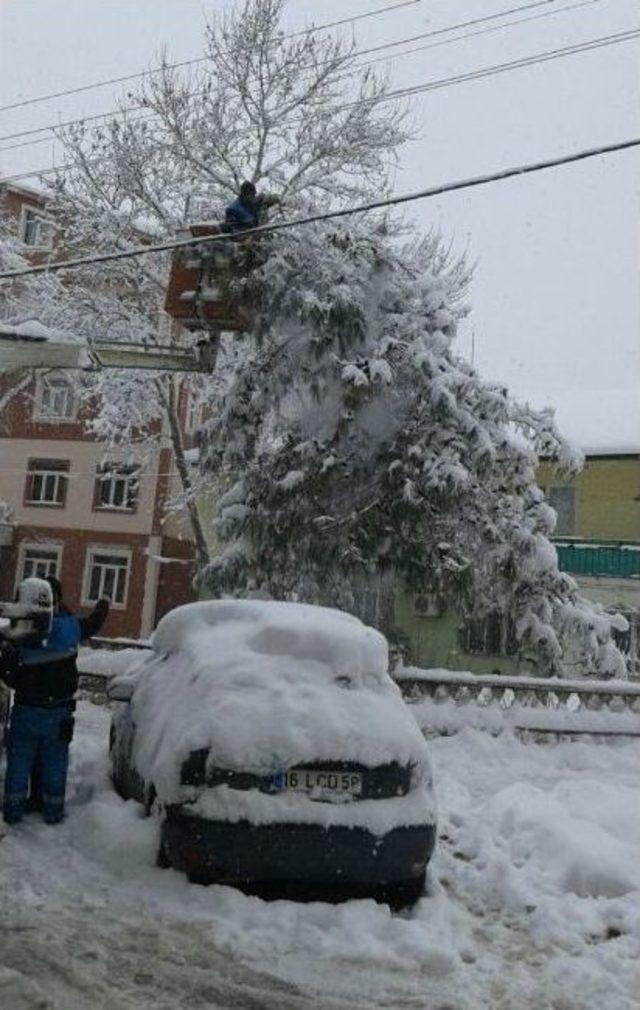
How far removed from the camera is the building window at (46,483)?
108 feet

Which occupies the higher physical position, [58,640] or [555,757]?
[58,640]

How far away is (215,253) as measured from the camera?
866 cm

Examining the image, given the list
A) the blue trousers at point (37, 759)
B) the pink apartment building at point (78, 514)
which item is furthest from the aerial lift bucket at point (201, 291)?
the pink apartment building at point (78, 514)

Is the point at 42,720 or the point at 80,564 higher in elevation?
the point at 80,564

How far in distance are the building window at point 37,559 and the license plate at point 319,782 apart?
29.7 metres

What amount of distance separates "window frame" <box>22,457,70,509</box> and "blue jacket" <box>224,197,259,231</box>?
25.1m

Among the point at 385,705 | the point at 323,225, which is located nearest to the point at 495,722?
the point at 385,705

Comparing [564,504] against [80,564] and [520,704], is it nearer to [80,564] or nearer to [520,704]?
[80,564]

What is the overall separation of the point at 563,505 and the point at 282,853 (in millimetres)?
24797

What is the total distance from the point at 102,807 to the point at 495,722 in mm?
5752

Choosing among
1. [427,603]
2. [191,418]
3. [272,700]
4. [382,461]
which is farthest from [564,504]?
[272,700]

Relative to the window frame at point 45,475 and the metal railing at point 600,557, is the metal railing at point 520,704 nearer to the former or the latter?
the metal railing at point 600,557

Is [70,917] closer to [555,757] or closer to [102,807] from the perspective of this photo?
[102,807]

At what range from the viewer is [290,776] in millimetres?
4363
